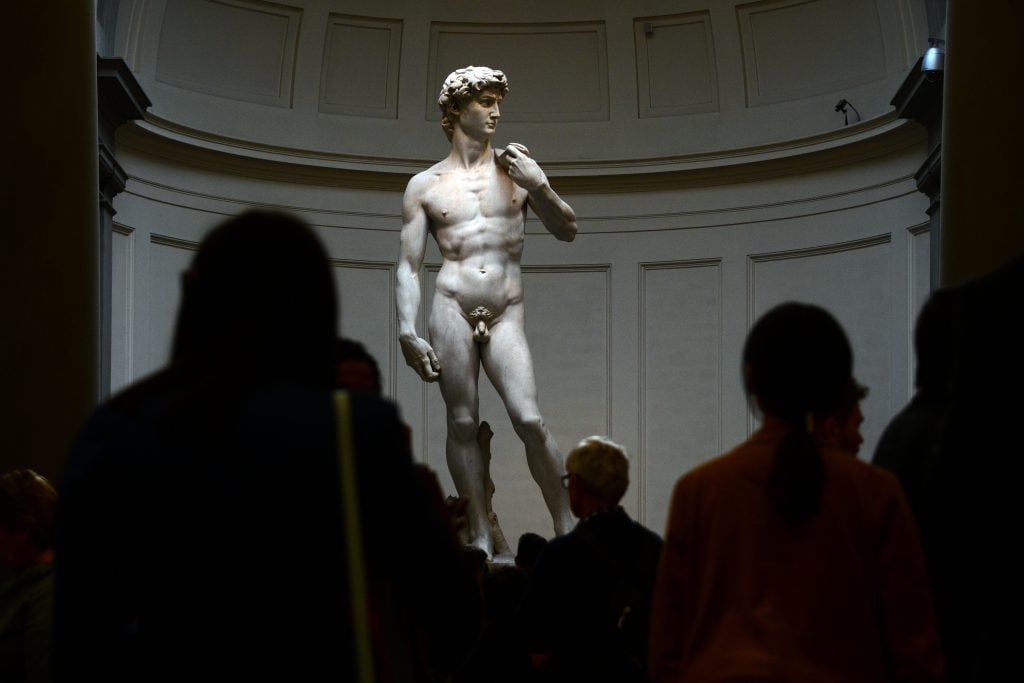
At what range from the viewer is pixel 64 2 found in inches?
204

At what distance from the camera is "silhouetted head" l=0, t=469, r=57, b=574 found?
10.9ft

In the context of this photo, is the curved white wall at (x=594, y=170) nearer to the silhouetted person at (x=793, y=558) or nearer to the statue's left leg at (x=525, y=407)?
the statue's left leg at (x=525, y=407)

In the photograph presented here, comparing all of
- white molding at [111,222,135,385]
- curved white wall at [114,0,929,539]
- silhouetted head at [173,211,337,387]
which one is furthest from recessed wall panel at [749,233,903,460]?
silhouetted head at [173,211,337,387]

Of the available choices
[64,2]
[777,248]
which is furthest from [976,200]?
[777,248]

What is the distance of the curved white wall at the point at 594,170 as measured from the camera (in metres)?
10.7

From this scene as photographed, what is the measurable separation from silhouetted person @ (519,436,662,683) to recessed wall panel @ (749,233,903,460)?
290 inches

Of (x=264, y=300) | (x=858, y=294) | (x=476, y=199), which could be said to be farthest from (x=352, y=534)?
(x=858, y=294)

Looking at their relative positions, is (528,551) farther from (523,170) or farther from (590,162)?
(590,162)

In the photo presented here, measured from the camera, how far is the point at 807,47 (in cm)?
1106

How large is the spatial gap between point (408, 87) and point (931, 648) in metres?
9.76

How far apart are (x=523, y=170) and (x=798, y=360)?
477 centimetres

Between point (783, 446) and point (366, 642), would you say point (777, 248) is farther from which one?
point (366, 642)

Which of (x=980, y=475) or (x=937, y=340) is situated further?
(x=937, y=340)

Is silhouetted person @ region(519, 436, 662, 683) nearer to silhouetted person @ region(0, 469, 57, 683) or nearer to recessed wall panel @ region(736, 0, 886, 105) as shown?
silhouetted person @ region(0, 469, 57, 683)
